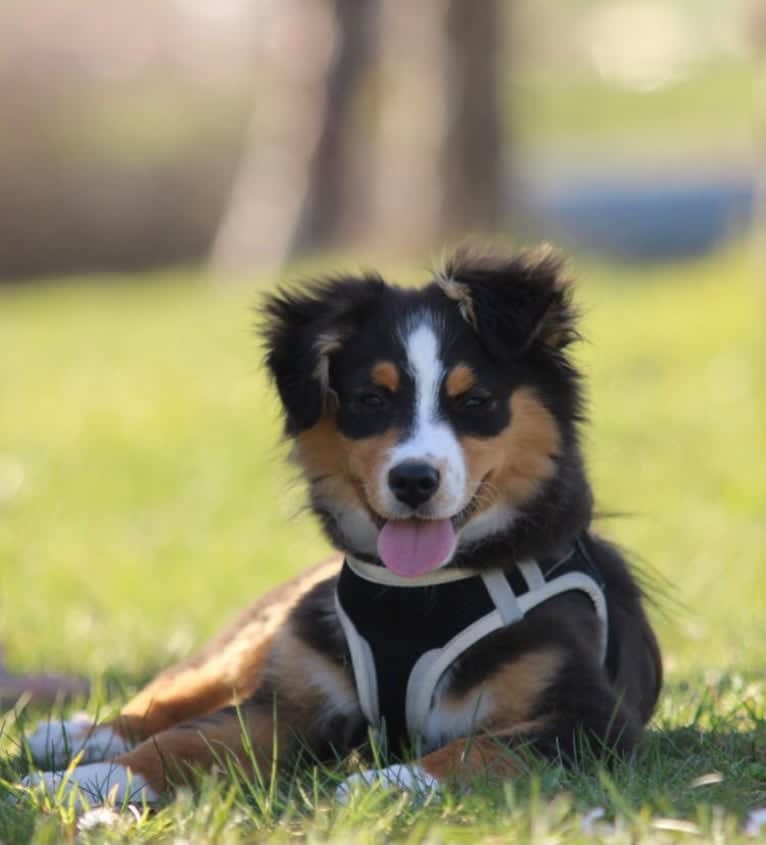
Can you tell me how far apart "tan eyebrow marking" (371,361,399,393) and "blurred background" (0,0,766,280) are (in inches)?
427

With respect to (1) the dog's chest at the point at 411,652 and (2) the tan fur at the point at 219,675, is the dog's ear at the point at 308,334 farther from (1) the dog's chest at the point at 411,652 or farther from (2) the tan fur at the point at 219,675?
(2) the tan fur at the point at 219,675

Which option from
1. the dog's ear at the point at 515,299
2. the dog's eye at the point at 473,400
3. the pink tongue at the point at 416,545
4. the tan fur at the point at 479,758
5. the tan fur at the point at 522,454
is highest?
the dog's ear at the point at 515,299

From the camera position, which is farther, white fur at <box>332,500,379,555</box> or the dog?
white fur at <box>332,500,379,555</box>

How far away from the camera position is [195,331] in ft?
54.4

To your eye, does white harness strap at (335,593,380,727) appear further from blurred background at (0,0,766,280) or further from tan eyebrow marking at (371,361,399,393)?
blurred background at (0,0,766,280)

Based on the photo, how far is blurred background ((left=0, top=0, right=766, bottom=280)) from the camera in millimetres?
19594

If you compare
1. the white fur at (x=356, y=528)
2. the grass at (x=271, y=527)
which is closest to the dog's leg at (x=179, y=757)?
the grass at (x=271, y=527)

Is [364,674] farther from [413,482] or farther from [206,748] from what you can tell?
[413,482]

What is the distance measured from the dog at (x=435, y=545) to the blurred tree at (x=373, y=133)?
13.9 m

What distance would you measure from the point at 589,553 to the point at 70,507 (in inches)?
224

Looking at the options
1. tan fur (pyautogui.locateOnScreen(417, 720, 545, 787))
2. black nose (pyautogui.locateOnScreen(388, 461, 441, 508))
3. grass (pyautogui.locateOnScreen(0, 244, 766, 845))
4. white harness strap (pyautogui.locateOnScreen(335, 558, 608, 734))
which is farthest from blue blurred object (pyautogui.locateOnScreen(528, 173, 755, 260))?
tan fur (pyautogui.locateOnScreen(417, 720, 545, 787))

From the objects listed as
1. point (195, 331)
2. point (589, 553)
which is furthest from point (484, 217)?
point (589, 553)

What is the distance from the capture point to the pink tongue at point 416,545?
4836 mm

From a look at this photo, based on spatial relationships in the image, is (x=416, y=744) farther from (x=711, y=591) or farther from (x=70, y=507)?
(x=70, y=507)
